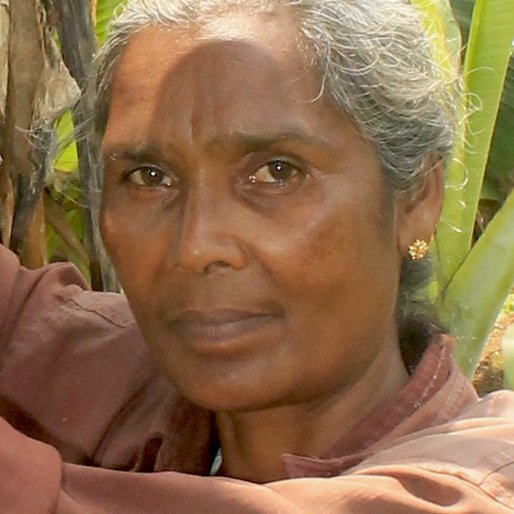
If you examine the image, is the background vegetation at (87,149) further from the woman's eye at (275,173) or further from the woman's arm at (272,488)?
the woman's arm at (272,488)

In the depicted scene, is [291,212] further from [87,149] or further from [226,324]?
[87,149]

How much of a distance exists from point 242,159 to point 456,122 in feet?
1.01

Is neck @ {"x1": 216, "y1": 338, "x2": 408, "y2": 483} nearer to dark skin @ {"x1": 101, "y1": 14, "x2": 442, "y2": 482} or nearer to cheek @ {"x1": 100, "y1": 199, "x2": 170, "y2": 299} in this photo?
dark skin @ {"x1": 101, "y1": 14, "x2": 442, "y2": 482}

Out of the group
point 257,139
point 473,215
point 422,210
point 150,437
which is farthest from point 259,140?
point 473,215

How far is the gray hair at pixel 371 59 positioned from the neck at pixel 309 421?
192mm

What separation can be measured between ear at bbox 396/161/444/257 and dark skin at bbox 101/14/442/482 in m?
0.02

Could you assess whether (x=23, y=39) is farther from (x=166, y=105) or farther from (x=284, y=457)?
(x=284, y=457)

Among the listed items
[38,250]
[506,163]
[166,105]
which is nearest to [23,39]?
[38,250]

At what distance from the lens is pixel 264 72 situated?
3.04 ft

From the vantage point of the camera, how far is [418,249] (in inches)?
42.0

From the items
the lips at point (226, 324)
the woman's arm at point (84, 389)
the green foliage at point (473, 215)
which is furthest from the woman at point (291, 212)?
the green foliage at point (473, 215)

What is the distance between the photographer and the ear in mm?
1040

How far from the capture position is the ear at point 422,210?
3.41 feet

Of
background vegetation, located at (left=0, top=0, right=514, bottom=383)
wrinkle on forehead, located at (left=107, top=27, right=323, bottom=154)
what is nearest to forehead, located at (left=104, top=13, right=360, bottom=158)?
wrinkle on forehead, located at (left=107, top=27, right=323, bottom=154)
